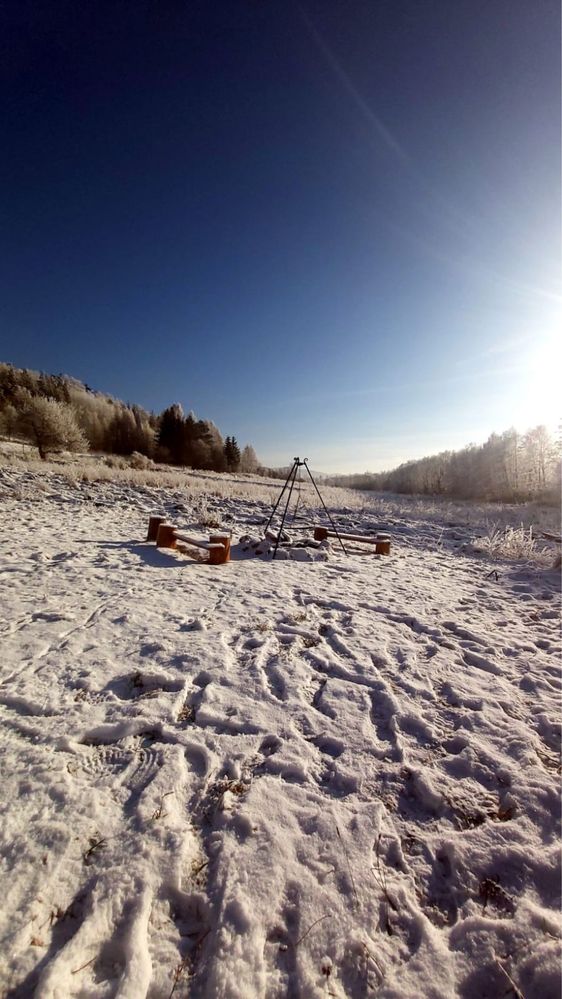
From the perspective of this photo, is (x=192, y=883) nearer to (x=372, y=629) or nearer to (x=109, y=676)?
(x=109, y=676)

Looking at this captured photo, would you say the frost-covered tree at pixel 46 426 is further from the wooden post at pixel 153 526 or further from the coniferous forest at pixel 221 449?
the wooden post at pixel 153 526

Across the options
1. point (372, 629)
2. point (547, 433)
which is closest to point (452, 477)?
point (547, 433)

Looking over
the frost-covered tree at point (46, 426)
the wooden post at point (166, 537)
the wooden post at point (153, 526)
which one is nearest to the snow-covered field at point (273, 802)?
the wooden post at point (166, 537)

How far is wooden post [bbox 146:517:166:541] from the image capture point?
7.95 meters

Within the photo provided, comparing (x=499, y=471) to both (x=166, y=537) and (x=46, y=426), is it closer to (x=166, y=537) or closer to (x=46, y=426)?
(x=166, y=537)

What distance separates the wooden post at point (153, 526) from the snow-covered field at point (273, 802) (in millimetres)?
3340

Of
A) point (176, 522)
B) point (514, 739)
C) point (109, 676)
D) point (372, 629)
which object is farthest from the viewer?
point (176, 522)

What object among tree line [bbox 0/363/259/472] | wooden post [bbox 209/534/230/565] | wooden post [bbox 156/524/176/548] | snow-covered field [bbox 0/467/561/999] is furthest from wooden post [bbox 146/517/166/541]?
tree line [bbox 0/363/259/472]

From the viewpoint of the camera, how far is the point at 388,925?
155 cm

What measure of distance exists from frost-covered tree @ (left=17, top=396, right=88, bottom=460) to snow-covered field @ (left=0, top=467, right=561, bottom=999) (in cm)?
2335

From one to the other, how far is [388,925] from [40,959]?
1460mm

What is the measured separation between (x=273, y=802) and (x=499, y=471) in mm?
45869

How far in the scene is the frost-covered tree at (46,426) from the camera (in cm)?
2277

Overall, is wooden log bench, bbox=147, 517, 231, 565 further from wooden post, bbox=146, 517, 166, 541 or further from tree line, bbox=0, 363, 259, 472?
tree line, bbox=0, 363, 259, 472
